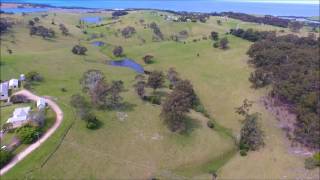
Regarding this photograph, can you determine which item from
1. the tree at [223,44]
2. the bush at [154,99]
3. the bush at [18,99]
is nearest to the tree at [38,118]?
the bush at [18,99]

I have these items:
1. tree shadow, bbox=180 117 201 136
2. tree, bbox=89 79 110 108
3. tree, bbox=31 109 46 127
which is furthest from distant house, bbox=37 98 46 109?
tree shadow, bbox=180 117 201 136

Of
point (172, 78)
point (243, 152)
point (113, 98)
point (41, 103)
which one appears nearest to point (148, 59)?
point (172, 78)

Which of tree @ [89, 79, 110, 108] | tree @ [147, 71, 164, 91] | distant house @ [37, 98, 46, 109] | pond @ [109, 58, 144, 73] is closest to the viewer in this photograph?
distant house @ [37, 98, 46, 109]

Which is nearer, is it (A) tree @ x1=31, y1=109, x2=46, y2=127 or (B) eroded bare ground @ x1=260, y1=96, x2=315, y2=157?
(A) tree @ x1=31, y1=109, x2=46, y2=127

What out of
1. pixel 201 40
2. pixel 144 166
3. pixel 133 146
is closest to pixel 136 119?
pixel 133 146

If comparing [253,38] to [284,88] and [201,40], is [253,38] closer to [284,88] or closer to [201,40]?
[201,40]

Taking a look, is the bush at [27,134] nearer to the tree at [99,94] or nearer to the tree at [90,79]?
the tree at [99,94]

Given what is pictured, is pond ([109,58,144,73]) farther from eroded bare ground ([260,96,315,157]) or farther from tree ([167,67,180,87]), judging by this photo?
eroded bare ground ([260,96,315,157])
